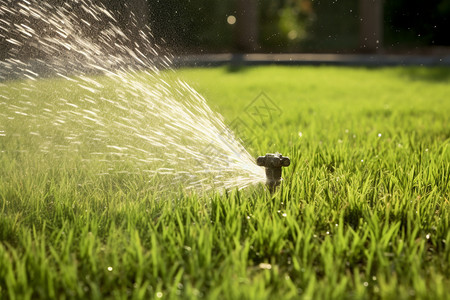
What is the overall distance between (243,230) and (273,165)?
37 centimetres

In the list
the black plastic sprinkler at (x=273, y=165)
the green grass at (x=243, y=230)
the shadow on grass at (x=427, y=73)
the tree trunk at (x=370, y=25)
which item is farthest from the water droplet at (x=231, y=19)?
the black plastic sprinkler at (x=273, y=165)

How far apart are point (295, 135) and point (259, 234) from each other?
2001mm

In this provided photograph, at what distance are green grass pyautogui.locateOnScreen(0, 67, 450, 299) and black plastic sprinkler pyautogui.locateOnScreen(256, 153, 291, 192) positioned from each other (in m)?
0.07

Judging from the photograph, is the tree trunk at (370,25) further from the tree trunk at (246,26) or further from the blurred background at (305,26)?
the tree trunk at (246,26)

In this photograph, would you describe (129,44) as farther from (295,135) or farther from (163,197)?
(163,197)

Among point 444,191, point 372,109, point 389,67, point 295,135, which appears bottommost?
point 444,191

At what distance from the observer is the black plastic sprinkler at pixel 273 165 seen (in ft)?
7.61

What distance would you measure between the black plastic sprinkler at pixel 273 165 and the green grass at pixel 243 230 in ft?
0.23

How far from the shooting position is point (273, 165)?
232cm

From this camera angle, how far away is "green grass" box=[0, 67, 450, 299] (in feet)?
5.38

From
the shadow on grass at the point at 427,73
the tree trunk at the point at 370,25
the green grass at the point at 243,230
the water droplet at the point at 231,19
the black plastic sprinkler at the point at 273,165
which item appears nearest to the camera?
the green grass at the point at 243,230

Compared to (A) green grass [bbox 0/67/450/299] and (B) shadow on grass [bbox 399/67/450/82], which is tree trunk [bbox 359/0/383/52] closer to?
(B) shadow on grass [bbox 399/67/450/82]

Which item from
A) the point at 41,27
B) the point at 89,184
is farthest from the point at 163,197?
the point at 41,27

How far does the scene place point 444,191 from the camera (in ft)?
8.63
